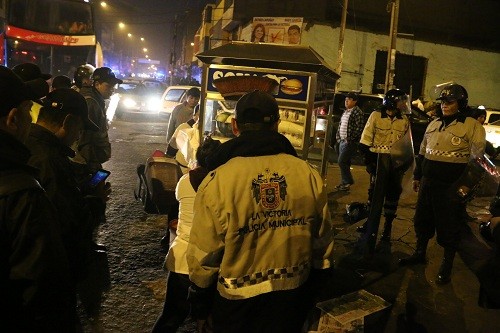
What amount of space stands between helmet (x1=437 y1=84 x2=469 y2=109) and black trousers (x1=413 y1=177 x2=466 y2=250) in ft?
3.06

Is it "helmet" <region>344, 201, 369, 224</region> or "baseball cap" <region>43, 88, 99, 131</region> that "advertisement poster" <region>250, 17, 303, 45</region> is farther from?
"baseball cap" <region>43, 88, 99, 131</region>

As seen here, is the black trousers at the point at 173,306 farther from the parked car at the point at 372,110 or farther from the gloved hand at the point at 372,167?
the parked car at the point at 372,110

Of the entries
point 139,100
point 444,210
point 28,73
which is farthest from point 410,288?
point 139,100

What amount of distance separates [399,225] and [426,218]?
1906 millimetres

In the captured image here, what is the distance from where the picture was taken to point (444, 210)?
4590 millimetres

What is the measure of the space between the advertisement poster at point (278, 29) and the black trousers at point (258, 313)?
16.9 m

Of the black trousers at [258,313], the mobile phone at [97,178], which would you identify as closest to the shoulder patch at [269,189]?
the black trousers at [258,313]

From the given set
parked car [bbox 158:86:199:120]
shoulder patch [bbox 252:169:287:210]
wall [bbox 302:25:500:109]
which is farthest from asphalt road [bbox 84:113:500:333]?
wall [bbox 302:25:500:109]

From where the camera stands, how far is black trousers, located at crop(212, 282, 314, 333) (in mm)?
1963

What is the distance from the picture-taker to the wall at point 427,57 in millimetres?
18906

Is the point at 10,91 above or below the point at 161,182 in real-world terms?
above

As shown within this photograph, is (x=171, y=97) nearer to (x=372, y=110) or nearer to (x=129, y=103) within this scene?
(x=129, y=103)

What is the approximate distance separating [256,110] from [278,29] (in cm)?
1774

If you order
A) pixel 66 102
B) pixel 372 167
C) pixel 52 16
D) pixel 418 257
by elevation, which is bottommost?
pixel 418 257
